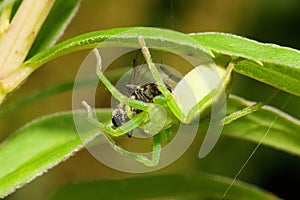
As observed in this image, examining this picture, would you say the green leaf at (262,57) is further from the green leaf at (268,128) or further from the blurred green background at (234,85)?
the blurred green background at (234,85)

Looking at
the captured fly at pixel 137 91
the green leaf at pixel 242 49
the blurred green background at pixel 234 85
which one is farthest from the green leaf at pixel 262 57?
the blurred green background at pixel 234 85

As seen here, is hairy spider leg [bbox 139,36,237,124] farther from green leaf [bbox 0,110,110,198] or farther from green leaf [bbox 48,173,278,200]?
green leaf [bbox 48,173,278,200]

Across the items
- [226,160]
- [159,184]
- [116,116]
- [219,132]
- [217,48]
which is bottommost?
[226,160]

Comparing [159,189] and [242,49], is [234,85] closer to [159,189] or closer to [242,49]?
[159,189]

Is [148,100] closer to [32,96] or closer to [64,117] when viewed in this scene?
[64,117]

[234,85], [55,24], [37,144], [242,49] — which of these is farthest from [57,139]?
[234,85]

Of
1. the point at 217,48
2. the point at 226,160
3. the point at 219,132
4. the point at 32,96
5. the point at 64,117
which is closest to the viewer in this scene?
the point at 217,48

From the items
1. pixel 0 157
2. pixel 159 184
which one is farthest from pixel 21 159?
pixel 159 184

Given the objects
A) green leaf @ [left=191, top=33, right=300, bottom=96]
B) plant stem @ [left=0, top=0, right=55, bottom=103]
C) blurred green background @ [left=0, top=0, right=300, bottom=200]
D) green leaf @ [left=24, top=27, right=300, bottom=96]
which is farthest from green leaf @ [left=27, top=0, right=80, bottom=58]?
blurred green background @ [left=0, top=0, right=300, bottom=200]
